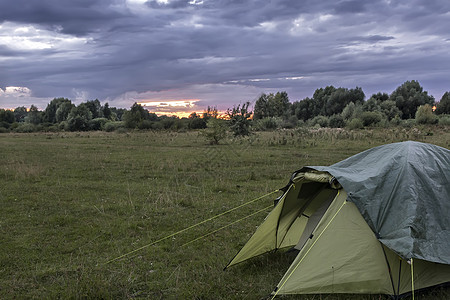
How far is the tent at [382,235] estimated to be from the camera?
4.62 m

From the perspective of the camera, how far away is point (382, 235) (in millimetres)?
4648

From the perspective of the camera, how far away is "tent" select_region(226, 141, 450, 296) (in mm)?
4621

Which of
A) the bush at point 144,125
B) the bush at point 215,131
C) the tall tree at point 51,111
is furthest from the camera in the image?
the tall tree at point 51,111

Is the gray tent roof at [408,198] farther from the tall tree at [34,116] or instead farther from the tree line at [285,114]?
the tall tree at [34,116]

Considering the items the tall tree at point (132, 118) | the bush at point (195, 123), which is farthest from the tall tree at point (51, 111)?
the bush at point (195, 123)

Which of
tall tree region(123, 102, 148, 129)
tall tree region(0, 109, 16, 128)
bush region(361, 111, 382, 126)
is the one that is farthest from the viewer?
tall tree region(0, 109, 16, 128)

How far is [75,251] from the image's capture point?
6688 mm

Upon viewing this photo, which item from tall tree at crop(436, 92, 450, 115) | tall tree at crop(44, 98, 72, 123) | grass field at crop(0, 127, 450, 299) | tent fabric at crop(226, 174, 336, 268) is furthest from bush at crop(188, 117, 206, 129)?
tall tree at crop(44, 98, 72, 123)

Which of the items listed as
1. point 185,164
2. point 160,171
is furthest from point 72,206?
point 185,164

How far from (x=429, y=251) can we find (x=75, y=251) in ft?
20.0

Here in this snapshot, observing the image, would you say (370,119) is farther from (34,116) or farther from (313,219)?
(34,116)

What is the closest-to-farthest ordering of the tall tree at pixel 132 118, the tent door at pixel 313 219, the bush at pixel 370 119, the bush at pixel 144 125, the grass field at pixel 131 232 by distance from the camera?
the grass field at pixel 131 232 < the tent door at pixel 313 219 < the bush at pixel 370 119 < the bush at pixel 144 125 < the tall tree at pixel 132 118

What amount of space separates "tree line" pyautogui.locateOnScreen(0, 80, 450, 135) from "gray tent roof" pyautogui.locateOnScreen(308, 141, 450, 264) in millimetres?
21171

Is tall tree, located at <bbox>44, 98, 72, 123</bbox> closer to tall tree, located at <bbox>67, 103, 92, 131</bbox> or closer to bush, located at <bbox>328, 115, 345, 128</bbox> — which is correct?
tall tree, located at <bbox>67, 103, 92, 131</bbox>
